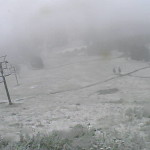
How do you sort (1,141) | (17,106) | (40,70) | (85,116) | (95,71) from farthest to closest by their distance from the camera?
(40,70), (95,71), (17,106), (85,116), (1,141)

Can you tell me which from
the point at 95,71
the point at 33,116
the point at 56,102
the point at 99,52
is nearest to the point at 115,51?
the point at 99,52

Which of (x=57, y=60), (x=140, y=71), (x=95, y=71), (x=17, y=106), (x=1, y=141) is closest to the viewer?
(x=1, y=141)

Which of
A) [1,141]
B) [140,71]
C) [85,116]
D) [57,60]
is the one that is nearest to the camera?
[1,141]

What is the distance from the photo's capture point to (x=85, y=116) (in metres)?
23.1

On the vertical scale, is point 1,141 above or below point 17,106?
above

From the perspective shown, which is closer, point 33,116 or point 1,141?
point 1,141

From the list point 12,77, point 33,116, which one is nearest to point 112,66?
point 12,77

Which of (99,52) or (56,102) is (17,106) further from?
(99,52)

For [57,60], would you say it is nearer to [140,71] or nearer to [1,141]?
[140,71]

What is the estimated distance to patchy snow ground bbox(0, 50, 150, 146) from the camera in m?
20.3

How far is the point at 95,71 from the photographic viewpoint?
52.6 metres

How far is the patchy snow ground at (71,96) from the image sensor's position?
798 inches

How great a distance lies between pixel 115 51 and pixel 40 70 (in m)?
16.7

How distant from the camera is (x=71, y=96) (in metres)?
35.9
